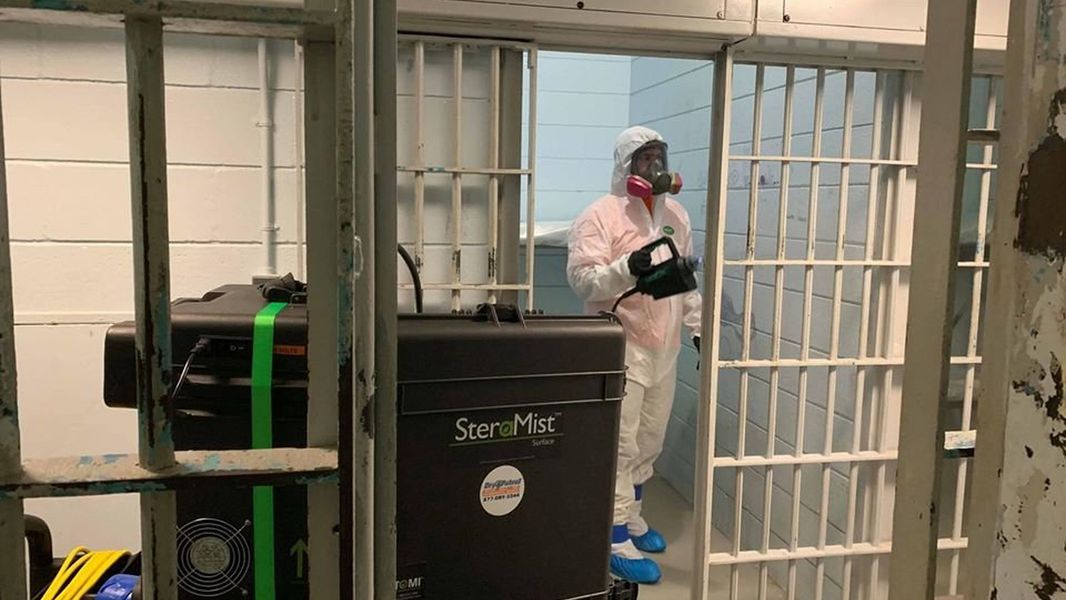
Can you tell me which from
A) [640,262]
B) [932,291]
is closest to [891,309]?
[640,262]

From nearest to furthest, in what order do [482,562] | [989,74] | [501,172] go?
[482,562]
[501,172]
[989,74]

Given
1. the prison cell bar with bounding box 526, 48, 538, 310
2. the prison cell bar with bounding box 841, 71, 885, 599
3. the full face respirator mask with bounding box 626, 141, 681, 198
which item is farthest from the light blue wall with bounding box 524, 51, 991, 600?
the prison cell bar with bounding box 526, 48, 538, 310

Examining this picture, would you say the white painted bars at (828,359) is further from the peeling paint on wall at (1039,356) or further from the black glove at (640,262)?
the peeling paint on wall at (1039,356)

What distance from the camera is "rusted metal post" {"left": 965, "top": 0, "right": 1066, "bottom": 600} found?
672 mm

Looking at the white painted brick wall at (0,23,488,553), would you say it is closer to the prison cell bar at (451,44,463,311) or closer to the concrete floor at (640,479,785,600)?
the prison cell bar at (451,44,463,311)

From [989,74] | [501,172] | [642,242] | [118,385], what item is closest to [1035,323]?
[118,385]

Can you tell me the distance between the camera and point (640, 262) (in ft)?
9.76

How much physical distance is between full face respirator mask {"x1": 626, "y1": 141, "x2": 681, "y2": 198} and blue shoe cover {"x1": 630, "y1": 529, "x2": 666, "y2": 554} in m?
1.50

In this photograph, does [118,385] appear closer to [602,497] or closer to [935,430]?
[602,497]

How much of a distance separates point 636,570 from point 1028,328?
102 inches

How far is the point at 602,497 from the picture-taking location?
110cm

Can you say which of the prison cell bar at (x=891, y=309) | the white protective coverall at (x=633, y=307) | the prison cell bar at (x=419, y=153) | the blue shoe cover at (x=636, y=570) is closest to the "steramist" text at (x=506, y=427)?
the prison cell bar at (x=419, y=153)

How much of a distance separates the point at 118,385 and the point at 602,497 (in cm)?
67

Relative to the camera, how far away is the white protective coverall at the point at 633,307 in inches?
125
